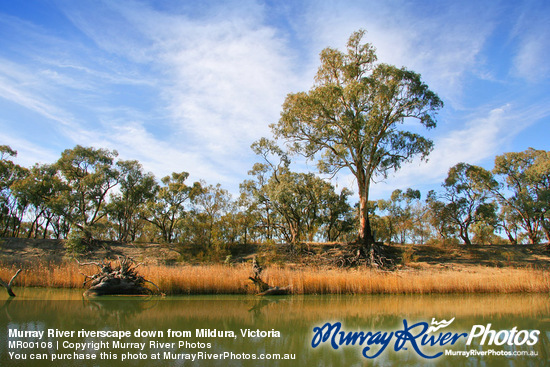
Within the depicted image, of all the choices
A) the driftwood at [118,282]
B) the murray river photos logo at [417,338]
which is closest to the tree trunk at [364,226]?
the driftwood at [118,282]

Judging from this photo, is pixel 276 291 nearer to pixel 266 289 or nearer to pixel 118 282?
pixel 266 289

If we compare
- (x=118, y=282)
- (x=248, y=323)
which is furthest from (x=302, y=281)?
(x=118, y=282)

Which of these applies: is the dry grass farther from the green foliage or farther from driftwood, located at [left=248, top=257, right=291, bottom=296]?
the green foliage

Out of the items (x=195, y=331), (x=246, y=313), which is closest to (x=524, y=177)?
(x=246, y=313)

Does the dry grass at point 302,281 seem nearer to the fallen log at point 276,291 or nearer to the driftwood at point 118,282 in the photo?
the fallen log at point 276,291

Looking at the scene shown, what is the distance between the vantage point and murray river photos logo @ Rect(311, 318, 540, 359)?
19.2 ft

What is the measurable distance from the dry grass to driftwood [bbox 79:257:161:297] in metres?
0.54

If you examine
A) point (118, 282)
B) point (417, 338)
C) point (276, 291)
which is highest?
point (118, 282)

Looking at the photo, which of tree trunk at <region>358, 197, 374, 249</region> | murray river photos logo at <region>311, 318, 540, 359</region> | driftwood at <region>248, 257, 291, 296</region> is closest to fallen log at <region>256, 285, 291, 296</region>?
driftwood at <region>248, 257, 291, 296</region>

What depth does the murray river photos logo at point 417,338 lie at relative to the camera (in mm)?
5856

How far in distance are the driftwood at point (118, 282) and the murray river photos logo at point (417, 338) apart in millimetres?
8072

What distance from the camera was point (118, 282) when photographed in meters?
12.1

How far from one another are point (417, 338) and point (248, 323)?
352 cm

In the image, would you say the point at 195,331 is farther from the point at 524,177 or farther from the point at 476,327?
the point at 524,177
